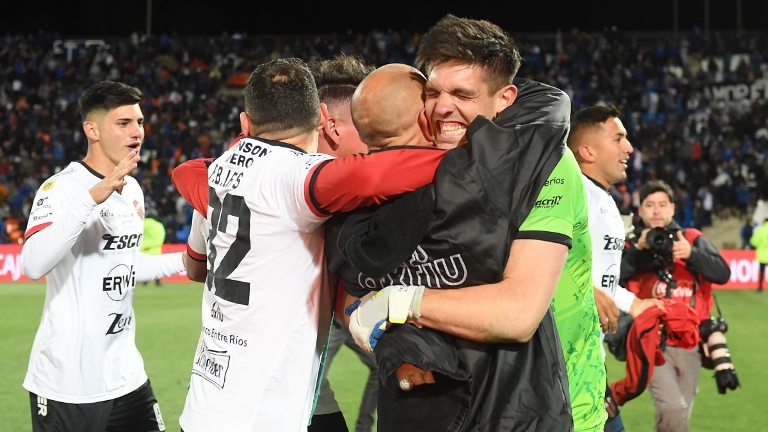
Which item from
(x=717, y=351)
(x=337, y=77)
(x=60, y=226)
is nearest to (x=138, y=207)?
(x=60, y=226)

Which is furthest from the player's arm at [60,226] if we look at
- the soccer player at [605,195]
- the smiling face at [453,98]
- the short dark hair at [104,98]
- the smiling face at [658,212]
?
the smiling face at [658,212]

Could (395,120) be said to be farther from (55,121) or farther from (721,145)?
(55,121)

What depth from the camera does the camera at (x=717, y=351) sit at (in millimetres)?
6469

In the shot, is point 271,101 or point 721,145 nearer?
point 271,101

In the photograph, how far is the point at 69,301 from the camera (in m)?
4.71

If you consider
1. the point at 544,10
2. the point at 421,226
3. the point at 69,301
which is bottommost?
the point at 69,301

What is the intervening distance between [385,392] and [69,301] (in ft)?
8.68

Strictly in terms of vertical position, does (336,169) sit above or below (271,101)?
below

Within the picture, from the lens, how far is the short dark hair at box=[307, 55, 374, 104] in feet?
12.7

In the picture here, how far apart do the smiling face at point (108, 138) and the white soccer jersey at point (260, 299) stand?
227cm

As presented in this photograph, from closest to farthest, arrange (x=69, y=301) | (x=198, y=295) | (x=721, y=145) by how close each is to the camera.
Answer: (x=69, y=301) → (x=198, y=295) → (x=721, y=145)

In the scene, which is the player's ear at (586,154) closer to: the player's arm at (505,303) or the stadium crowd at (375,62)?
the player's arm at (505,303)

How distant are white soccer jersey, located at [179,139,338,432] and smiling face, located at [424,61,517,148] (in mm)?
380

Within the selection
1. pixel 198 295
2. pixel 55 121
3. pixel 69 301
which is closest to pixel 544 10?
pixel 55 121
